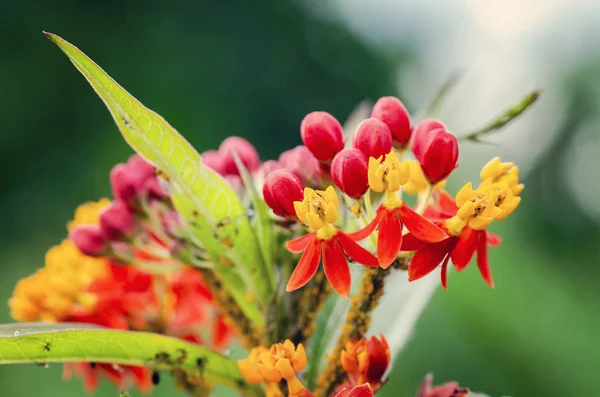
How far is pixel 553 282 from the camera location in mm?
3719

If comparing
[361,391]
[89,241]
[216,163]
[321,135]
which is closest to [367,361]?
[361,391]

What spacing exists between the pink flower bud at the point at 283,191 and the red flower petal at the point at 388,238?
0.10 m

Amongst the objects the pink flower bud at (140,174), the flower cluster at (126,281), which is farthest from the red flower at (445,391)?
the pink flower bud at (140,174)

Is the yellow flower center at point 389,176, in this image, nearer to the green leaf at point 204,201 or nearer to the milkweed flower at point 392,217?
the milkweed flower at point 392,217

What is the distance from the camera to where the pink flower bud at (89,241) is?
1079mm

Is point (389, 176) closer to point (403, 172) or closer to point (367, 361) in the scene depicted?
point (403, 172)

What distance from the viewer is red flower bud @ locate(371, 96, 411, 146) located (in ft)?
2.80

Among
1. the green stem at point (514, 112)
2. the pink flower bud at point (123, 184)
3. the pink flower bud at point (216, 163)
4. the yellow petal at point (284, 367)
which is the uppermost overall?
the green stem at point (514, 112)

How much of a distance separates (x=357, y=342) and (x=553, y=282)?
126 inches

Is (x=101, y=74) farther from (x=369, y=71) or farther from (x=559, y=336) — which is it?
(x=369, y=71)

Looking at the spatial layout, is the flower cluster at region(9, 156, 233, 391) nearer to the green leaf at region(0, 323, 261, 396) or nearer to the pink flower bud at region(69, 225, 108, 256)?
the pink flower bud at region(69, 225, 108, 256)

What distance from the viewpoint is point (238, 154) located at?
3.48 ft

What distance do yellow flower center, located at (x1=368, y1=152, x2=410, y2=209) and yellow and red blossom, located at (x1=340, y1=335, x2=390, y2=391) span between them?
0.18 m

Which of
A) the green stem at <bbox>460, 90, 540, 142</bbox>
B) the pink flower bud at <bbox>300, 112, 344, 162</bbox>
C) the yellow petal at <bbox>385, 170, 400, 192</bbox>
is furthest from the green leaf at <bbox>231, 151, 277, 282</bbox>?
the green stem at <bbox>460, 90, 540, 142</bbox>
